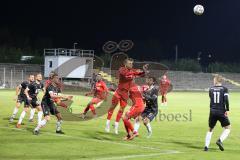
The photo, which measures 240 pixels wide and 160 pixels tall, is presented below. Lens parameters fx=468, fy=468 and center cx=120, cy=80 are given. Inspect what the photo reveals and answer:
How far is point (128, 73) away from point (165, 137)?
2860 millimetres

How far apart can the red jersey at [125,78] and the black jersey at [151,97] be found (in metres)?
0.65

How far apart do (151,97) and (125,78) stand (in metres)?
1.27

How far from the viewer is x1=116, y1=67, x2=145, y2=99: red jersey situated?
16.0m

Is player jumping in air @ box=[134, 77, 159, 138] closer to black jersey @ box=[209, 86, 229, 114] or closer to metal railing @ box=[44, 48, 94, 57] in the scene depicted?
black jersey @ box=[209, 86, 229, 114]

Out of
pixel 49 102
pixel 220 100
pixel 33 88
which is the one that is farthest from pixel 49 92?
pixel 220 100

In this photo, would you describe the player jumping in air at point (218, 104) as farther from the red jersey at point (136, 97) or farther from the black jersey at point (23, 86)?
the black jersey at point (23, 86)

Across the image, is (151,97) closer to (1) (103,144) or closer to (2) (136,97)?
(2) (136,97)

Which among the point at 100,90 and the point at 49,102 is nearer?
the point at 49,102

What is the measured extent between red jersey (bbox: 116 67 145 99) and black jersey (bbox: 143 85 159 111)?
650mm

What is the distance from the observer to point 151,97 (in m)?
16.9

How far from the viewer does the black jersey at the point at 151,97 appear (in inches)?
663

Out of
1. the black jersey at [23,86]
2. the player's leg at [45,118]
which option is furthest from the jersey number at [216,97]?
the black jersey at [23,86]

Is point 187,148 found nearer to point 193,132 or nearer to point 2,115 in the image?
point 193,132

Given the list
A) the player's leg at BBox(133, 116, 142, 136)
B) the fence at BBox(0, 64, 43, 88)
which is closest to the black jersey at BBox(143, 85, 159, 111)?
the player's leg at BBox(133, 116, 142, 136)
